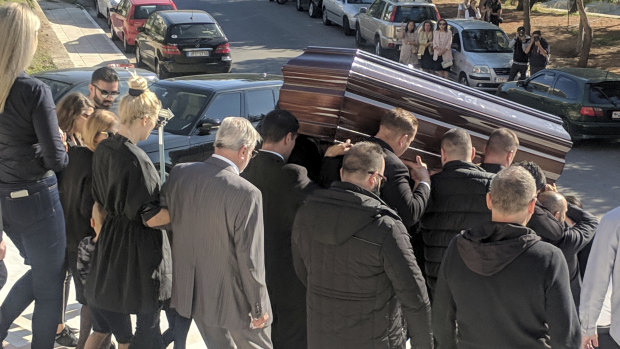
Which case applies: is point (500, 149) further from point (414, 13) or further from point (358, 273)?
point (414, 13)

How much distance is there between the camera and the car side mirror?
1012cm

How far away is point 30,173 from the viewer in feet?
14.9

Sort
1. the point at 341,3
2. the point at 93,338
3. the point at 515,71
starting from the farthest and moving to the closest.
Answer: the point at 341,3, the point at 515,71, the point at 93,338

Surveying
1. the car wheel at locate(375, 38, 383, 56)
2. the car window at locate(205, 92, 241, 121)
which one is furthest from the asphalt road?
the car window at locate(205, 92, 241, 121)

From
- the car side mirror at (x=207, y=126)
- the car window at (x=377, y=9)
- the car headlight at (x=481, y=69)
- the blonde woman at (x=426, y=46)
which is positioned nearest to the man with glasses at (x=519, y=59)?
the car headlight at (x=481, y=69)

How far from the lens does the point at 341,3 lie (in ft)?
89.7

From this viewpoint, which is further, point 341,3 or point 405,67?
point 341,3

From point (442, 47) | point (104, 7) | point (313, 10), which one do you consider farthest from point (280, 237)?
point (313, 10)

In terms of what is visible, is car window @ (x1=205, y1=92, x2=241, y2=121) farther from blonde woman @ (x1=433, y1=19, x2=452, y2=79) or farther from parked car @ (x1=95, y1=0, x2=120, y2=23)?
parked car @ (x1=95, y1=0, x2=120, y2=23)

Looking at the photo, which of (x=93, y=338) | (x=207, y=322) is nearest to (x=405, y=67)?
(x=207, y=322)

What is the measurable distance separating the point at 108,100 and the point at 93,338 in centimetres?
226

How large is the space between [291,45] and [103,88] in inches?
782

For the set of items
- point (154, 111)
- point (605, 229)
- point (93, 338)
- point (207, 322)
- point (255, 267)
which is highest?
point (154, 111)

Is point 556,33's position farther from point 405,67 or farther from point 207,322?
point 207,322
